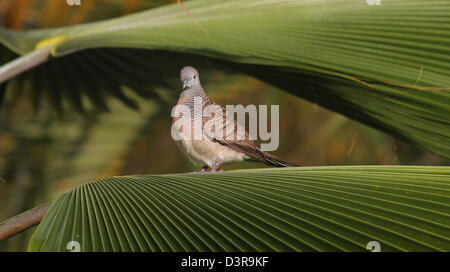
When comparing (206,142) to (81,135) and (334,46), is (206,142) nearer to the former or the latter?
(334,46)

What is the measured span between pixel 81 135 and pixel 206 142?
2.77ft

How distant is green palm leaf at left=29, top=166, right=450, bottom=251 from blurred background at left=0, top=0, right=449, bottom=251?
111cm

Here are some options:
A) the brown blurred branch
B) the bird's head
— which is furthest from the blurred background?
the brown blurred branch

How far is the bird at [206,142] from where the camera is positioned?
1219 mm

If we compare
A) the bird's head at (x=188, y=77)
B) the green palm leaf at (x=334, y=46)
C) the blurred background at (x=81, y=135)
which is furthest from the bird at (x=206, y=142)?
the blurred background at (x=81, y=135)

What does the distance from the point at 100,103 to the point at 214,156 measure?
2.37ft

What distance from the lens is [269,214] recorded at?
0.57 m

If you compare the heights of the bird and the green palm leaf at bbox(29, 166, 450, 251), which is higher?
the bird

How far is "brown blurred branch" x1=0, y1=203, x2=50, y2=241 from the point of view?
72 cm

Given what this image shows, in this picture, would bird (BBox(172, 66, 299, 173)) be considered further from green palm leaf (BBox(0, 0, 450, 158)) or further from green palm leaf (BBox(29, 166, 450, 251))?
green palm leaf (BBox(29, 166, 450, 251))

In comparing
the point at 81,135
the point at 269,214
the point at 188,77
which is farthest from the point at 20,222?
the point at 81,135
